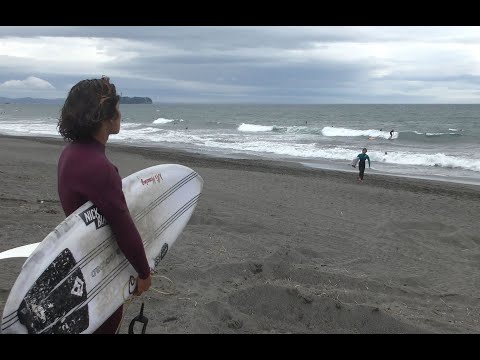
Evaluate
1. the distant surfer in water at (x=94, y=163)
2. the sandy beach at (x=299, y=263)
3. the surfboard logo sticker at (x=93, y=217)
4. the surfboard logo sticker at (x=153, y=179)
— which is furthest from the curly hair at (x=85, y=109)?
the sandy beach at (x=299, y=263)

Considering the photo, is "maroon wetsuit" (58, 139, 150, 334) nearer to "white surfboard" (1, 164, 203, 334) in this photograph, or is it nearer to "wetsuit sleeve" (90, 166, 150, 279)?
"wetsuit sleeve" (90, 166, 150, 279)

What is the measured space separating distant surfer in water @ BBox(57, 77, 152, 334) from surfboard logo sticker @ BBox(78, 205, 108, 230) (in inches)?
1.8

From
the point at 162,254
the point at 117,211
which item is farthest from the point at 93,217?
the point at 162,254

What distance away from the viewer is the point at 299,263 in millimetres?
5586

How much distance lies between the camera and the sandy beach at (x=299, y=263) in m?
4.02

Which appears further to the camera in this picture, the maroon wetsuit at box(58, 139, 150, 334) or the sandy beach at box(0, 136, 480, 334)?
the sandy beach at box(0, 136, 480, 334)

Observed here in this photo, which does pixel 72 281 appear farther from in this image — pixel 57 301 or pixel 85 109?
pixel 85 109

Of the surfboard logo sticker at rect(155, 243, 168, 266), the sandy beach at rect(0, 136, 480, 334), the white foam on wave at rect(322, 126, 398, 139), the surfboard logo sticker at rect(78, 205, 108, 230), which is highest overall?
the surfboard logo sticker at rect(78, 205, 108, 230)

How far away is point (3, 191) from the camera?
840 centimetres

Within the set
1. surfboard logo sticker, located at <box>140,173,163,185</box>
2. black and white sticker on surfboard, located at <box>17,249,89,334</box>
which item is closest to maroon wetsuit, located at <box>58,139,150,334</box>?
black and white sticker on surfboard, located at <box>17,249,89,334</box>

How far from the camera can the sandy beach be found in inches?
158

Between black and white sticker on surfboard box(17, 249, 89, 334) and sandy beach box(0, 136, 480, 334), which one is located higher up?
black and white sticker on surfboard box(17, 249, 89, 334)
